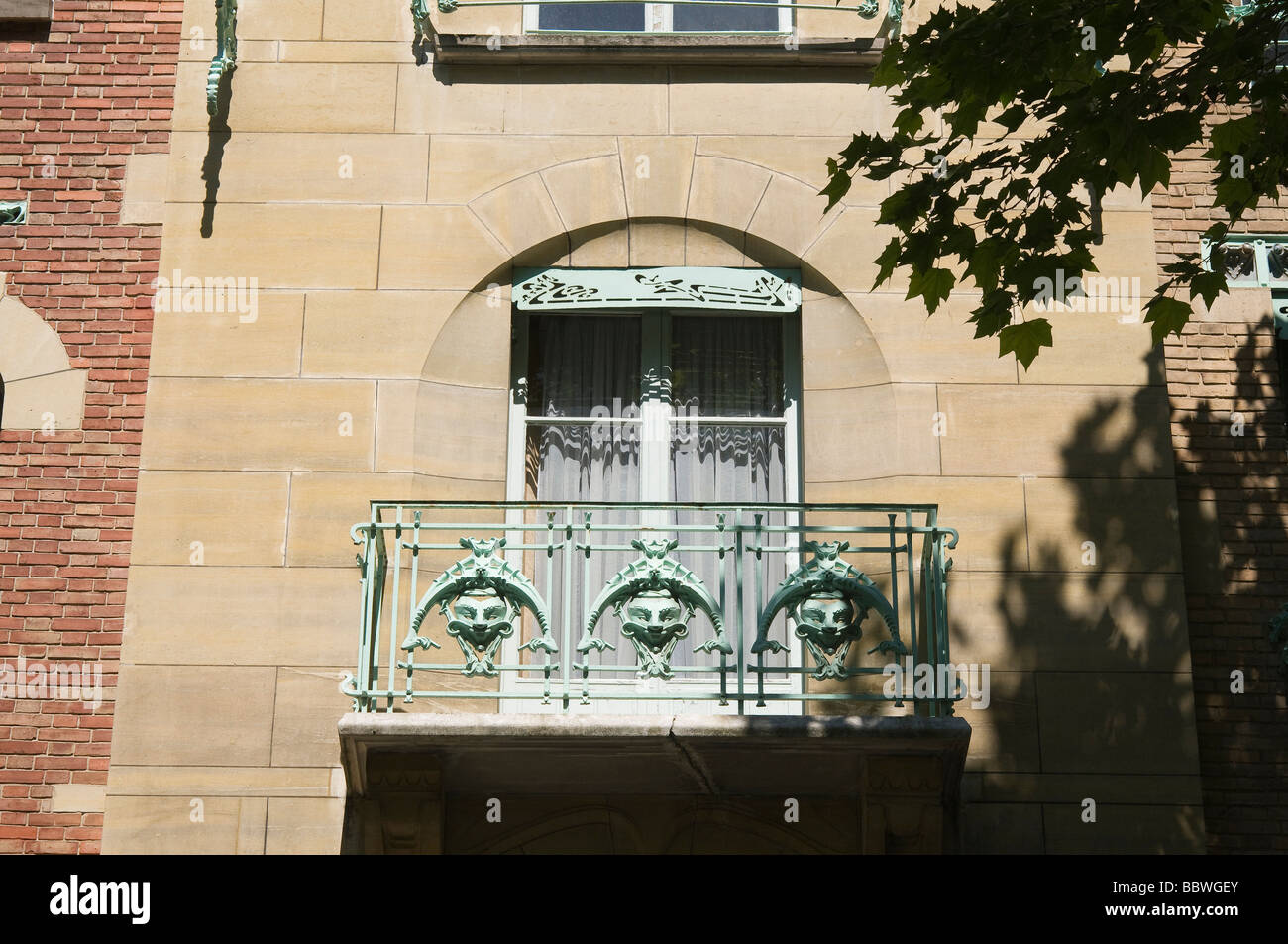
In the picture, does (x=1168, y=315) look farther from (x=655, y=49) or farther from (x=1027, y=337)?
(x=655, y=49)

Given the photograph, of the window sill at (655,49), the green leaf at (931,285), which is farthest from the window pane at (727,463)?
the green leaf at (931,285)

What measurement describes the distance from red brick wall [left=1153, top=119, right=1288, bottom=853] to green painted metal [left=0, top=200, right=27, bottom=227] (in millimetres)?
7317

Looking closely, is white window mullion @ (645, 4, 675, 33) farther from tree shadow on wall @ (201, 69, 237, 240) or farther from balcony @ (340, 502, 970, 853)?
balcony @ (340, 502, 970, 853)

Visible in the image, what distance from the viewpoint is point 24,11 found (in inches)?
437

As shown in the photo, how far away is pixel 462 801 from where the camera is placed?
9.46m

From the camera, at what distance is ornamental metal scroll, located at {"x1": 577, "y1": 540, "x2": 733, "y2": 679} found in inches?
348

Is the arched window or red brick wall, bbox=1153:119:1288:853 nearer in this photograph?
red brick wall, bbox=1153:119:1288:853

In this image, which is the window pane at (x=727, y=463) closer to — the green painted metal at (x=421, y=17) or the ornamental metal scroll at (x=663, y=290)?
the ornamental metal scroll at (x=663, y=290)

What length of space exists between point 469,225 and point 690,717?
3.89m

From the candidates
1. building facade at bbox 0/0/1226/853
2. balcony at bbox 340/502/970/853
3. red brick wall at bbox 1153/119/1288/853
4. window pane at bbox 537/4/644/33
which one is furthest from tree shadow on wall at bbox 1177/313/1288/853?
window pane at bbox 537/4/644/33

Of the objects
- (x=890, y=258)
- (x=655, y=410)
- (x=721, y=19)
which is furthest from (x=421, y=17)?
(x=890, y=258)

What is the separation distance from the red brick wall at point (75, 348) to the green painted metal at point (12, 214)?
6cm

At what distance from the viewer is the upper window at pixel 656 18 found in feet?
36.9

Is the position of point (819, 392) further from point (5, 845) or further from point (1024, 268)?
point (5, 845)
